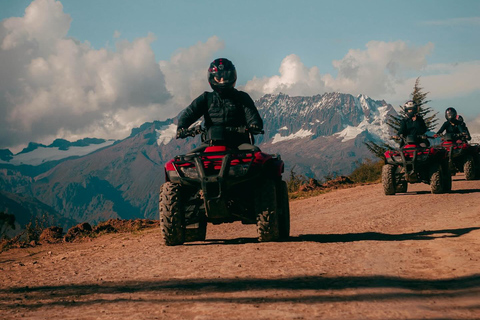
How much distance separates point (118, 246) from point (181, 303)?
205 inches

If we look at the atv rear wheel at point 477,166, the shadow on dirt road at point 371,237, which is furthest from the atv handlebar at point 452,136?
the shadow on dirt road at point 371,237

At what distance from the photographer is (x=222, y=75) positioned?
859 centimetres

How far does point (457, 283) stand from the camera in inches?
185

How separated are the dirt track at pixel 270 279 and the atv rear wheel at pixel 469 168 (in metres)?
11.6

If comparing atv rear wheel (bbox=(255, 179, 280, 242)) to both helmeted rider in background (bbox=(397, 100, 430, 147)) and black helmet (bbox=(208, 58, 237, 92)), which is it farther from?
helmeted rider in background (bbox=(397, 100, 430, 147))

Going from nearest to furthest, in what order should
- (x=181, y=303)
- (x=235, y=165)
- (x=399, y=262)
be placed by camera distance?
(x=181, y=303)
(x=399, y=262)
(x=235, y=165)

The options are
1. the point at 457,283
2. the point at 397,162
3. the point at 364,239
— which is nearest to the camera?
the point at 457,283

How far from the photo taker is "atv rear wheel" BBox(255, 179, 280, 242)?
24.6 ft

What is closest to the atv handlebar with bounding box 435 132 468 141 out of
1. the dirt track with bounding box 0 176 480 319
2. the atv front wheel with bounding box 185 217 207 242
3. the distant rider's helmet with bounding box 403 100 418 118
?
the distant rider's helmet with bounding box 403 100 418 118

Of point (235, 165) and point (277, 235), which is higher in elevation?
point (235, 165)

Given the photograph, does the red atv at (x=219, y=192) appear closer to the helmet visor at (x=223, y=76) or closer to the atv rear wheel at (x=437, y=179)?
the helmet visor at (x=223, y=76)

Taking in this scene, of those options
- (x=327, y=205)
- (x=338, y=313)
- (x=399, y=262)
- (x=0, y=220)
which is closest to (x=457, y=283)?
(x=399, y=262)

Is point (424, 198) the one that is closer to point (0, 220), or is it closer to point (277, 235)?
point (277, 235)

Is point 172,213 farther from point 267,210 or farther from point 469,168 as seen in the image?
point 469,168
